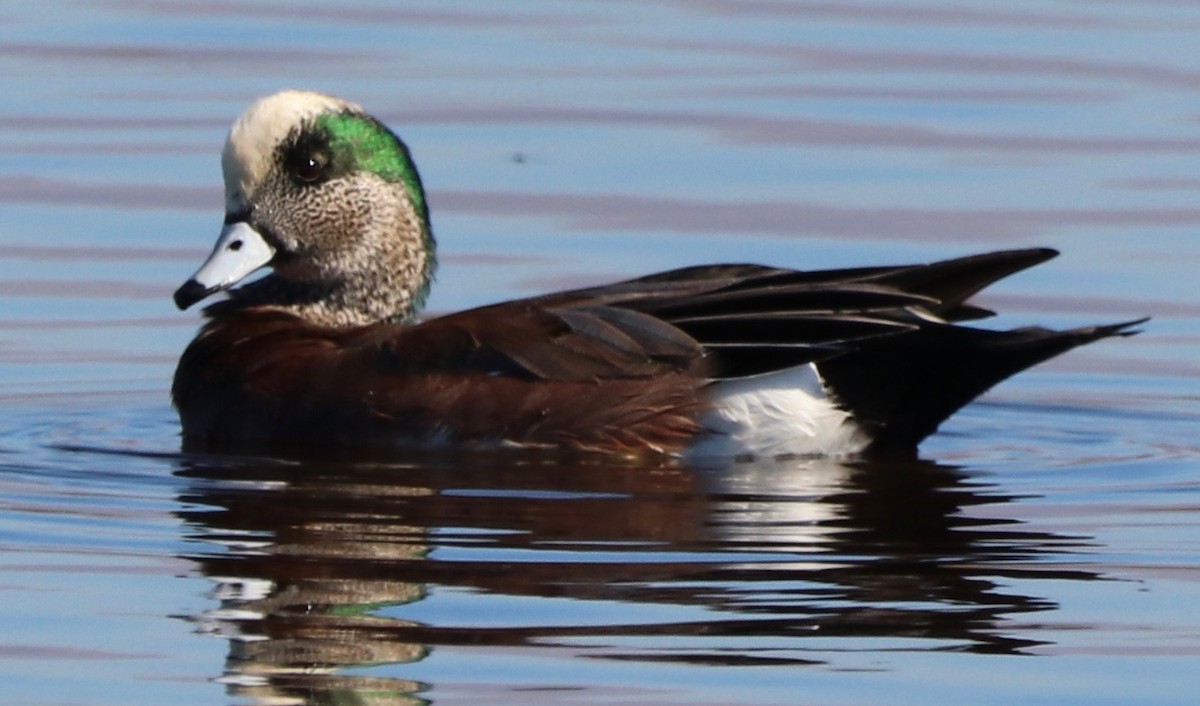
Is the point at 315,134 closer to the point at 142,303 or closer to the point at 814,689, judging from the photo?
the point at 142,303

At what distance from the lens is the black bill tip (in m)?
8.47

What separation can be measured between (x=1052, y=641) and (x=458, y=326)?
2.52 meters

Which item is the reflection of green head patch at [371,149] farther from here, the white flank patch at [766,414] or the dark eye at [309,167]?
the white flank patch at [766,414]

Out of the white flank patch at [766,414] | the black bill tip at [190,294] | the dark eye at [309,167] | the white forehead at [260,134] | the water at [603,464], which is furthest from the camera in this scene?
the dark eye at [309,167]

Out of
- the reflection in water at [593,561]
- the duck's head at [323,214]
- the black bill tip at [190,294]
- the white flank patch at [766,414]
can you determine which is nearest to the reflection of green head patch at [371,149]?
the duck's head at [323,214]

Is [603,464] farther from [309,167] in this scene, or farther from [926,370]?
[309,167]

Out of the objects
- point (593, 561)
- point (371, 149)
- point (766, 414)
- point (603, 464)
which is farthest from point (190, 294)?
point (593, 561)

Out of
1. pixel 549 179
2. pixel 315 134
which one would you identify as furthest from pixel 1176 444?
pixel 549 179

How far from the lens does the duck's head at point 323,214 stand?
8.72 m

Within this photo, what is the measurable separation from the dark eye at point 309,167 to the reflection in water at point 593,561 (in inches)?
40.0

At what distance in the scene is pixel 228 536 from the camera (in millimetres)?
7023

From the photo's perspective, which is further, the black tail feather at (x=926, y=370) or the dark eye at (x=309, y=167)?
the dark eye at (x=309, y=167)

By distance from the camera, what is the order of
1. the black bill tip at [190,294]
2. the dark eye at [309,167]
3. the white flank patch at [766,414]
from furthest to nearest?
1. the dark eye at [309,167]
2. the black bill tip at [190,294]
3. the white flank patch at [766,414]

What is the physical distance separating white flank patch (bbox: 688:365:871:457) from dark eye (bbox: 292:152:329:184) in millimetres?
1440
